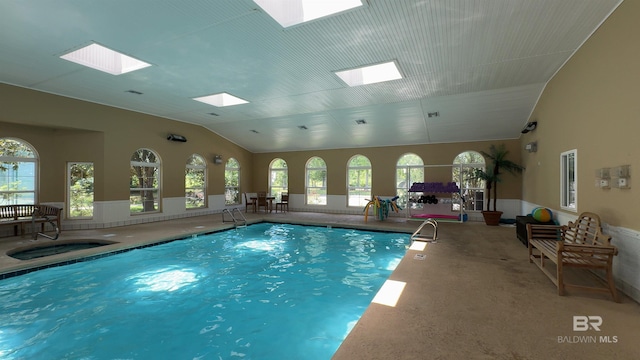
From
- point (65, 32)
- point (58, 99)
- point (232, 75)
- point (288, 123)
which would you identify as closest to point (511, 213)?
point (288, 123)

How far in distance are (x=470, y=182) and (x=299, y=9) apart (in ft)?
24.8

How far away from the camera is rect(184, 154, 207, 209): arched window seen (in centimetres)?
953

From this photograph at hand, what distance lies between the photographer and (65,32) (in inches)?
144

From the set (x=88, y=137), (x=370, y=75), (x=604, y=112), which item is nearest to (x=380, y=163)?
(x=370, y=75)

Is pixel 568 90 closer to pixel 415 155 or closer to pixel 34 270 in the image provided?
pixel 415 155

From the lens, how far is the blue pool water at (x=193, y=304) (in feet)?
8.45

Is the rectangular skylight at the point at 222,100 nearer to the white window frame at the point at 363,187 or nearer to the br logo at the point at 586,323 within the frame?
the white window frame at the point at 363,187

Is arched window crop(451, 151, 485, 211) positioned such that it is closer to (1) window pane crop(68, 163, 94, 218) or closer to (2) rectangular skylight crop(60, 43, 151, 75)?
(2) rectangular skylight crop(60, 43, 151, 75)

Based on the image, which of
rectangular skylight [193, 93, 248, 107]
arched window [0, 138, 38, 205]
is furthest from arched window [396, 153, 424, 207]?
arched window [0, 138, 38, 205]

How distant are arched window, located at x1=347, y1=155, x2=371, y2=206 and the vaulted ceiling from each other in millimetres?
2771

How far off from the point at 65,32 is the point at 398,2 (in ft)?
13.8

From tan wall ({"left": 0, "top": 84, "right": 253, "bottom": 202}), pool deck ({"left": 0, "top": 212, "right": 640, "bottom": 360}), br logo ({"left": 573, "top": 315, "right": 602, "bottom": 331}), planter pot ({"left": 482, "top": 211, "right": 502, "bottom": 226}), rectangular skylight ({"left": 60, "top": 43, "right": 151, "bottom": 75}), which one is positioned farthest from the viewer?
planter pot ({"left": 482, "top": 211, "right": 502, "bottom": 226})

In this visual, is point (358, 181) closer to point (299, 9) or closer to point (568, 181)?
point (568, 181)

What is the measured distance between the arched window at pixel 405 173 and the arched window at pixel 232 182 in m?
6.30
